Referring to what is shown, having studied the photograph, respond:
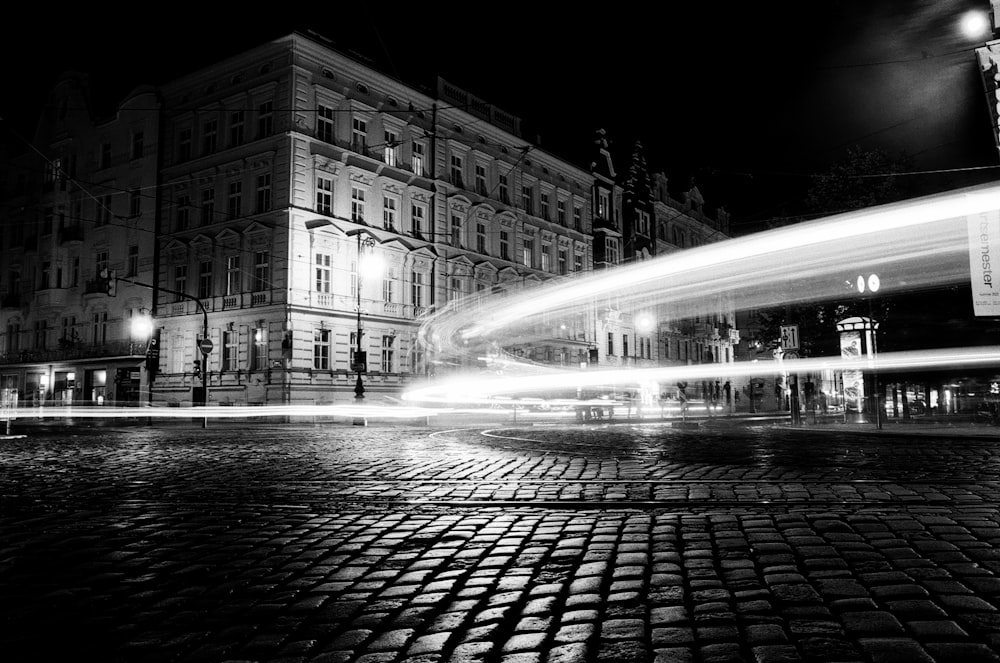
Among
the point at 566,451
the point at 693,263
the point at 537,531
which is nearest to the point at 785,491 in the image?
the point at 537,531

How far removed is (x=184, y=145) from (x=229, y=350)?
12.7 meters

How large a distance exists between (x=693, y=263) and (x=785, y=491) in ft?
59.7

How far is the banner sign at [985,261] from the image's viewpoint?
44.0ft

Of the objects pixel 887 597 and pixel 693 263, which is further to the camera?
pixel 693 263

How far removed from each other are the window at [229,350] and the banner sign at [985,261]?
33805 millimetres

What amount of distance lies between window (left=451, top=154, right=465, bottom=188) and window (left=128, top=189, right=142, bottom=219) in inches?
730

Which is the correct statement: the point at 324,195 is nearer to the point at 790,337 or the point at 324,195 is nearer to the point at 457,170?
the point at 457,170

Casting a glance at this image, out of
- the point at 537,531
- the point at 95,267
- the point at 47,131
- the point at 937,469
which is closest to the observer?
the point at 537,531

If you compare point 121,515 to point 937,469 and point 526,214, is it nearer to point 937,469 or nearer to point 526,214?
point 937,469

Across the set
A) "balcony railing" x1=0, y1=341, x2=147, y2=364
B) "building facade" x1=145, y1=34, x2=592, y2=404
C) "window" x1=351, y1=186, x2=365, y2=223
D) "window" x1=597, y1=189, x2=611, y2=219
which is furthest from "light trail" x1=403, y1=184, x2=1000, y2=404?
"window" x1=597, y1=189, x2=611, y2=219

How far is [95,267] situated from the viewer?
4684 centimetres

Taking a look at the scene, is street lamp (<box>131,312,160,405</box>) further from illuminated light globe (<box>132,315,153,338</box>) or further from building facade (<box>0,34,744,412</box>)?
building facade (<box>0,34,744,412</box>)

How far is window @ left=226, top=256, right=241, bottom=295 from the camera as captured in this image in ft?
131

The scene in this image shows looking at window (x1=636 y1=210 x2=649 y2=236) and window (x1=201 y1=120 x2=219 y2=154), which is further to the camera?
window (x1=636 y1=210 x2=649 y2=236)
